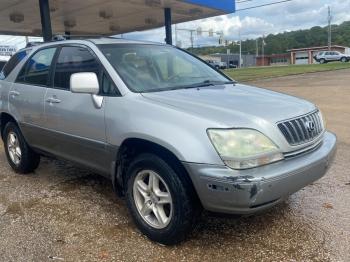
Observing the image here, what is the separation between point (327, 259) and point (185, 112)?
1583mm

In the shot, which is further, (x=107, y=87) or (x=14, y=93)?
(x=14, y=93)

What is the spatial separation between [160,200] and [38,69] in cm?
268

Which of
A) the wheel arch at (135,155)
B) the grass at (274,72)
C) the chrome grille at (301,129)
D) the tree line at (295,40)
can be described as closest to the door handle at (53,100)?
the wheel arch at (135,155)

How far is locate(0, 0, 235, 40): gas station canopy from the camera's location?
13125mm

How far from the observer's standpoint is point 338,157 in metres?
6.17

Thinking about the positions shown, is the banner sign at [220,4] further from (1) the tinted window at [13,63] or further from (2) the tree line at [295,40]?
(2) the tree line at [295,40]

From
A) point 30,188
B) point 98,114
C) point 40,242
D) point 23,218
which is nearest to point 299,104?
point 98,114

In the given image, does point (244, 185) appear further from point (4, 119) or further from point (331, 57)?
point (331, 57)

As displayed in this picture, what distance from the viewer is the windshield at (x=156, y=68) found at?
3936 millimetres

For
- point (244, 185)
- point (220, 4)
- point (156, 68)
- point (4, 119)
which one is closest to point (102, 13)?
point (220, 4)

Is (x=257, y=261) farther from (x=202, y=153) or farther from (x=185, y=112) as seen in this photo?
(x=185, y=112)

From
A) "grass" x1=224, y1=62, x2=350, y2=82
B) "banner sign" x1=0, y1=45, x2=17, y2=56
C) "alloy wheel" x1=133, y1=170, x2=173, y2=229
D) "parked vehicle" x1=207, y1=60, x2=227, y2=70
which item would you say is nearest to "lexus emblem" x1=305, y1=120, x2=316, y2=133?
"alloy wheel" x1=133, y1=170, x2=173, y2=229

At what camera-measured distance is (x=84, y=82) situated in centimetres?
375

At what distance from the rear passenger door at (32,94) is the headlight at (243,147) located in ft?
8.51
